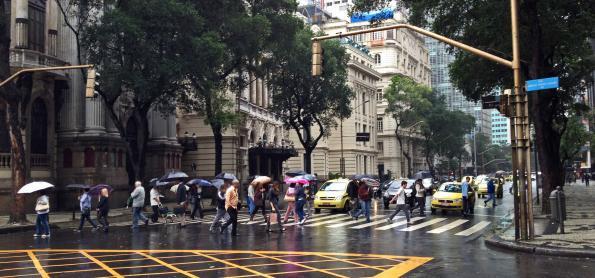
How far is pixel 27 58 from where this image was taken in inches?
1136

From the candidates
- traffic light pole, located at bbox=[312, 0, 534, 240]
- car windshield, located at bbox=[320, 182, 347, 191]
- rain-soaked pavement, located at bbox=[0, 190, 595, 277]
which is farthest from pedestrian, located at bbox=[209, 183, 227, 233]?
Answer: car windshield, located at bbox=[320, 182, 347, 191]

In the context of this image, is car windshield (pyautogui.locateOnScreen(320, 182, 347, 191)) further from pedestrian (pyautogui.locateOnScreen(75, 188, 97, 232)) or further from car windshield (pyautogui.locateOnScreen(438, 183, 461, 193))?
pedestrian (pyautogui.locateOnScreen(75, 188, 97, 232))

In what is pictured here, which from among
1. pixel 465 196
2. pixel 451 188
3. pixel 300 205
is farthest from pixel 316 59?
pixel 451 188

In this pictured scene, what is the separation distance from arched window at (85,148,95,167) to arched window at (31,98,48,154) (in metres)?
2.19

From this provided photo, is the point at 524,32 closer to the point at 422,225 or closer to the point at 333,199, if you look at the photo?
the point at 422,225

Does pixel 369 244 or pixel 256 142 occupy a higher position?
pixel 256 142

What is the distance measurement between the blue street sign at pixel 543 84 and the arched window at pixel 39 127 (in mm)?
26563

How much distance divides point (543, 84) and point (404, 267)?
6.36m

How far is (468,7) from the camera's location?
2484cm

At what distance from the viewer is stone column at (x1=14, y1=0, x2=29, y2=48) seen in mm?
29734

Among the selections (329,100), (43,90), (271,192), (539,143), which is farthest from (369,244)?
(329,100)

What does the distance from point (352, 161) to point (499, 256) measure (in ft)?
227

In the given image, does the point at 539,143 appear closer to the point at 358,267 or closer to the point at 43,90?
the point at 358,267

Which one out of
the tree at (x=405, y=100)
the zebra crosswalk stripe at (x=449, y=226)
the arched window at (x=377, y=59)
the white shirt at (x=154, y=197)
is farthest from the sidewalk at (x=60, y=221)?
the arched window at (x=377, y=59)
